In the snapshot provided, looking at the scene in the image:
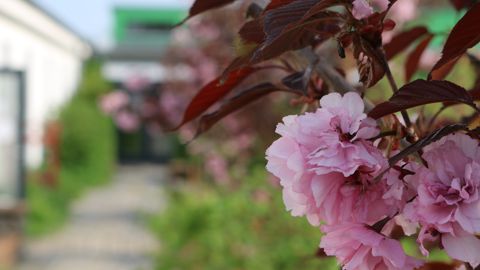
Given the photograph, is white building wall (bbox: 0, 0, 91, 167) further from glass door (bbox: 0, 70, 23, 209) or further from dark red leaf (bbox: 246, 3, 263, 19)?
dark red leaf (bbox: 246, 3, 263, 19)

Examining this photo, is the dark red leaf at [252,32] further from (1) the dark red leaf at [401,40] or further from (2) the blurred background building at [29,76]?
(2) the blurred background building at [29,76]

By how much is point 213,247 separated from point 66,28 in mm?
10767

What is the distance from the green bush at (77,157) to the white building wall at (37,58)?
39 centimetres

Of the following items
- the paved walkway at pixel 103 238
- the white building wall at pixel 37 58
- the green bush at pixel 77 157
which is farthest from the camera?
the white building wall at pixel 37 58

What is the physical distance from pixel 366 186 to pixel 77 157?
13168 mm

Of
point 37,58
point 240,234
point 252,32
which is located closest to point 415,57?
point 252,32

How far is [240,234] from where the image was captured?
4.30 meters

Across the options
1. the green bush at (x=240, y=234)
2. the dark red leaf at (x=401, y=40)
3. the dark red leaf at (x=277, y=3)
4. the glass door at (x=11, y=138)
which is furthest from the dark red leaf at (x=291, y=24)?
the glass door at (x=11, y=138)

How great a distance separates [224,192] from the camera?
636cm

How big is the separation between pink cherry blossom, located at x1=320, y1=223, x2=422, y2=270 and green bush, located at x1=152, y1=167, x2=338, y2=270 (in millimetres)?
→ 2398

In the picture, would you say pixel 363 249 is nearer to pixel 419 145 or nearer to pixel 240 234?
pixel 419 145

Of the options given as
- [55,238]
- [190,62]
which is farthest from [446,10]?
[55,238]

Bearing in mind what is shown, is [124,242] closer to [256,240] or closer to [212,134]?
[212,134]

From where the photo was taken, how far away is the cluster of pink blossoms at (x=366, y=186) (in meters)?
0.54
